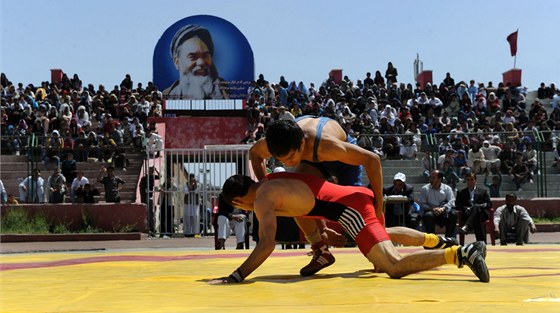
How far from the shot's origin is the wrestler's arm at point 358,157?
677 cm

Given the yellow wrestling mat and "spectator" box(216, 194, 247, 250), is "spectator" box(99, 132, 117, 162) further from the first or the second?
the yellow wrestling mat

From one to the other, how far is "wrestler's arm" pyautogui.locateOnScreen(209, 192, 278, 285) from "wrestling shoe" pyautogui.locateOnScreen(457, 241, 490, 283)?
3.76 feet

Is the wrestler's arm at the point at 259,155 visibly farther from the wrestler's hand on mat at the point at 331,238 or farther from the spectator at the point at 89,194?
the spectator at the point at 89,194

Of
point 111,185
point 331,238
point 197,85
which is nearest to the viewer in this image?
point 331,238

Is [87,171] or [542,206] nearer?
[542,206]

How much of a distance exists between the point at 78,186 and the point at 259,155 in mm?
13143

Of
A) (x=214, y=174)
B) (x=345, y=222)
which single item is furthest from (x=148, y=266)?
(x=214, y=174)

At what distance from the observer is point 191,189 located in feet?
64.0

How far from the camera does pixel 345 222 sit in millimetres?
6645

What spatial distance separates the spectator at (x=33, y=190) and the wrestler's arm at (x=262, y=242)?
14369mm

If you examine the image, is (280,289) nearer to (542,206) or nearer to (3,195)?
(542,206)

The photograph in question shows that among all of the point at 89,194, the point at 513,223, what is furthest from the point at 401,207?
the point at 89,194

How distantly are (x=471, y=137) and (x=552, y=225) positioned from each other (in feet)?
8.11

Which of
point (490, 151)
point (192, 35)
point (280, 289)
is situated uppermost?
point (192, 35)
